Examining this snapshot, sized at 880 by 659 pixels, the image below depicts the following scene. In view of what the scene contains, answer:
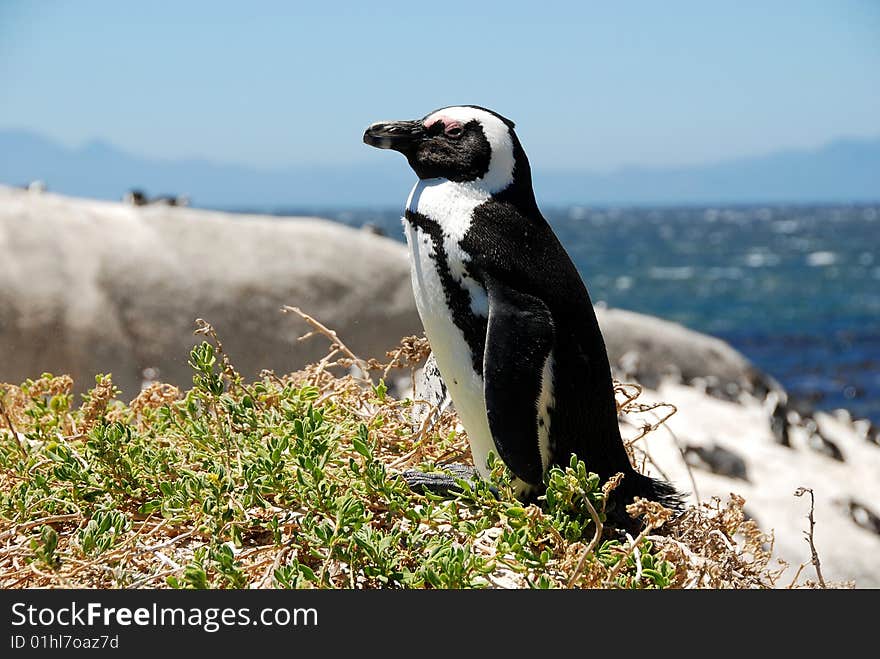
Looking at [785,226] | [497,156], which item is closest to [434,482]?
[497,156]

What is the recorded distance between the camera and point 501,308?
6.86 feet

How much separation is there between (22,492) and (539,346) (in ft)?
3.69

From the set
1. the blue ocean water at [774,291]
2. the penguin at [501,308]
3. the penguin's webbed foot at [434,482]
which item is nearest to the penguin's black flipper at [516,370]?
the penguin at [501,308]

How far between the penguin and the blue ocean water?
6697 millimetres

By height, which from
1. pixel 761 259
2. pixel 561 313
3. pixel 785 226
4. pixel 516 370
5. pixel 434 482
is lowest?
pixel 785 226

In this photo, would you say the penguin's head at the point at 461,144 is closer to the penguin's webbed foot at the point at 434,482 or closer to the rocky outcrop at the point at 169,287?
the penguin's webbed foot at the point at 434,482

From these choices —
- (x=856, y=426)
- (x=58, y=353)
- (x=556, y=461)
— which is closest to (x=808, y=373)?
(x=856, y=426)

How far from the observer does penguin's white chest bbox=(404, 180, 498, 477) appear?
85.8 inches

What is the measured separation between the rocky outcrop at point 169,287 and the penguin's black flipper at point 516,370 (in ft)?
14.4

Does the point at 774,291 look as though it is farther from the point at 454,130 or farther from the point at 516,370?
the point at 516,370

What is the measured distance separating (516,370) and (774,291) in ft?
107

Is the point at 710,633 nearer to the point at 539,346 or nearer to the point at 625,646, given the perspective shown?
the point at 625,646

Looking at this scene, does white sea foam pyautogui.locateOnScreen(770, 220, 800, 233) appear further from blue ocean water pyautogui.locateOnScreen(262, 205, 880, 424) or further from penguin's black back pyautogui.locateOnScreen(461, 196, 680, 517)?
penguin's black back pyautogui.locateOnScreen(461, 196, 680, 517)

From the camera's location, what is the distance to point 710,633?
1.70 meters
